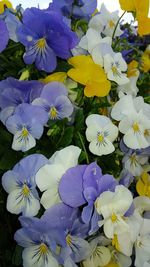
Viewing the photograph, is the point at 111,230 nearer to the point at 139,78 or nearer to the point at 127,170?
the point at 127,170

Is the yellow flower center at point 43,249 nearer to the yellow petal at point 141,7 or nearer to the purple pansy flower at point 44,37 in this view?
the purple pansy flower at point 44,37

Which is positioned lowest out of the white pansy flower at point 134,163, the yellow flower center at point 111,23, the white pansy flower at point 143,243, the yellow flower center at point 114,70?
the white pansy flower at point 143,243

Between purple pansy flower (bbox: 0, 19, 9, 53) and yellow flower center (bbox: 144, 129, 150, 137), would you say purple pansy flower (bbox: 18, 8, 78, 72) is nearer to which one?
purple pansy flower (bbox: 0, 19, 9, 53)

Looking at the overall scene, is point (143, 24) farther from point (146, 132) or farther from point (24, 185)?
point (24, 185)

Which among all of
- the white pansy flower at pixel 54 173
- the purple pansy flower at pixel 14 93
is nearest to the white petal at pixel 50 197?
the white pansy flower at pixel 54 173

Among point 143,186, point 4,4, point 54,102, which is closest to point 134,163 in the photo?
point 143,186

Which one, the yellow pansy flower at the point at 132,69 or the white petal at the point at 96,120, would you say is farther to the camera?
the yellow pansy flower at the point at 132,69

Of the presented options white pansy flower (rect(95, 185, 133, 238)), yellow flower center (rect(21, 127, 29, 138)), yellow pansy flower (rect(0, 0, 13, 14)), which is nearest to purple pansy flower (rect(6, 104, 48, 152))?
yellow flower center (rect(21, 127, 29, 138))

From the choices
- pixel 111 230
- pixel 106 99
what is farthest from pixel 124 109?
pixel 111 230
